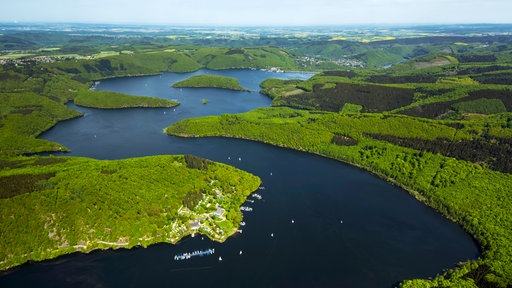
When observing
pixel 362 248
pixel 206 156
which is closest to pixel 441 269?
pixel 362 248

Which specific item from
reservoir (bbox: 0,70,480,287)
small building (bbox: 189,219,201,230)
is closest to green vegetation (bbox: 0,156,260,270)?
small building (bbox: 189,219,201,230)

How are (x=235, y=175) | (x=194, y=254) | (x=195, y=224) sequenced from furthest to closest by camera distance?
(x=235, y=175) < (x=195, y=224) < (x=194, y=254)

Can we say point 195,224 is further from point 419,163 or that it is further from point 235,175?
point 419,163

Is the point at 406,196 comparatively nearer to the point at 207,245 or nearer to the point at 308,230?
the point at 308,230

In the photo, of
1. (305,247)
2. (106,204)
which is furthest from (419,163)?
(106,204)

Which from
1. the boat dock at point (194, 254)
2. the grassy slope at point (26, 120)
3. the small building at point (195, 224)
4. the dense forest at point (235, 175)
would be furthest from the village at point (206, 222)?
the grassy slope at point (26, 120)
